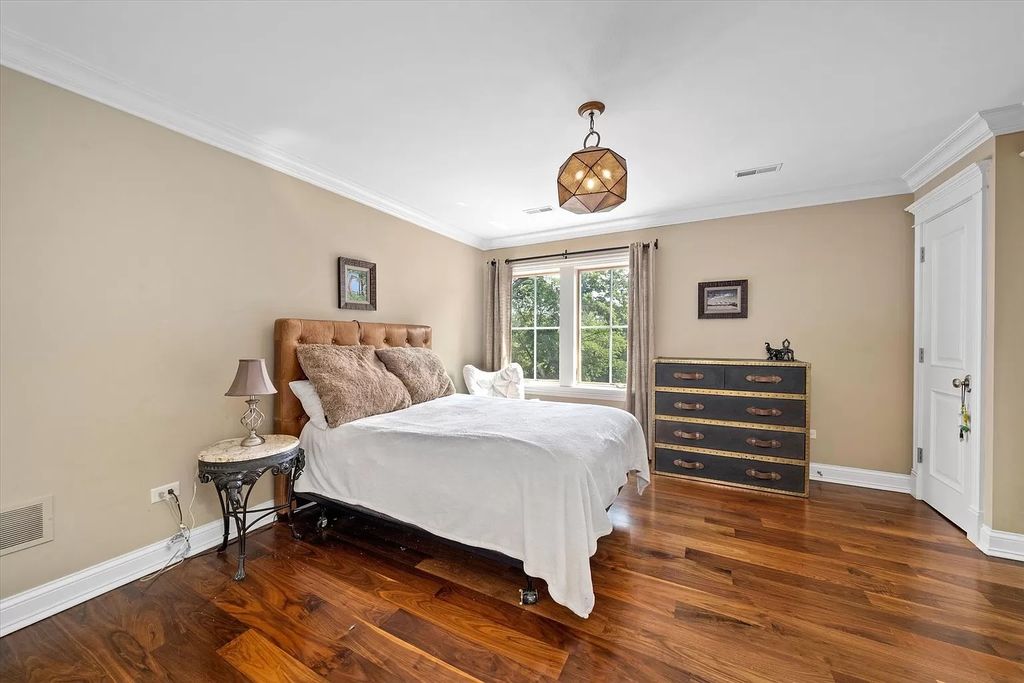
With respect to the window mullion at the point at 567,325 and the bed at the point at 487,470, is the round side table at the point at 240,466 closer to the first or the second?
the bed at the point at 487,470

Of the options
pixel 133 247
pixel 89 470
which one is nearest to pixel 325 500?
pixel 89 470

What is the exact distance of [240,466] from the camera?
206 cm

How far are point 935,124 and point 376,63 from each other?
10.7 feet

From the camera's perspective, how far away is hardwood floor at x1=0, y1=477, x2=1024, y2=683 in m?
1.51

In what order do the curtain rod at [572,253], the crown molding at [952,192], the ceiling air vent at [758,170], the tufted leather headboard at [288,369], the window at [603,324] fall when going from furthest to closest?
the window at [603,324]
the curtain rod at [572,253]
the ceiling air vent at [758,170]
the tufted leather headboard at [288,369]
the crown molding at [952,192]

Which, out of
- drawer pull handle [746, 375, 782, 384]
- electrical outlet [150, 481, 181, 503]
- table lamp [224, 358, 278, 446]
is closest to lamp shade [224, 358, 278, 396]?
table lamp [224, 358, 278, 446]

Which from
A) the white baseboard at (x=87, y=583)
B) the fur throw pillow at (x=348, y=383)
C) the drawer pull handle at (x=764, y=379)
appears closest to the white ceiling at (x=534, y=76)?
the fur throw pillow at (x=348, y=383)

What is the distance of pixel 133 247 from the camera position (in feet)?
6.90

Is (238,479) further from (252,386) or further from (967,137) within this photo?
(967,137)

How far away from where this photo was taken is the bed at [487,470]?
177 cm

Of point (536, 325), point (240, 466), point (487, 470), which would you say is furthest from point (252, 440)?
point (536, 325)

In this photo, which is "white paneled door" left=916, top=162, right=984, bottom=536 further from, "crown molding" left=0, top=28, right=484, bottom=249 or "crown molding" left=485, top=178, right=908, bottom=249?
"crown molding" left=0, top=28, right=484, bottom=249

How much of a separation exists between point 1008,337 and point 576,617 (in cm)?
294

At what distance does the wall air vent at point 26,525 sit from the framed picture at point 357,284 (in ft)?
6.35
